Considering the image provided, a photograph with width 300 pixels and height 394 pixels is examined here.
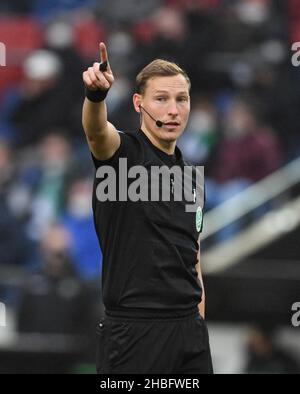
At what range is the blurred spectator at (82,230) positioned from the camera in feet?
30.6

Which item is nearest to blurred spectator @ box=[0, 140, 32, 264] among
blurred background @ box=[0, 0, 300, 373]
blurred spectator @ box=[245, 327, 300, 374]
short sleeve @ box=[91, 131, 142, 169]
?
blurred background @ box=[0, 0, 300, 373]

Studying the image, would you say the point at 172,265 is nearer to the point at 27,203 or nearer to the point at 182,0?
the point at 27,203

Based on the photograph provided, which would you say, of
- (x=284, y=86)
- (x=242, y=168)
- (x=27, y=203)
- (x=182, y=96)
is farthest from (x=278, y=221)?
(x=182, y=96)

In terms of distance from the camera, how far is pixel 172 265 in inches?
164

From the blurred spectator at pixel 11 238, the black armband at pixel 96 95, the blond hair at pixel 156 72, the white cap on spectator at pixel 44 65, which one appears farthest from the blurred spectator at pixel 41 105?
the black armband at pixel 96 95

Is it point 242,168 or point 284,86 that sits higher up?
point 284,86

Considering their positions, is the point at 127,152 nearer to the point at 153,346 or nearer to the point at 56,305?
the point at 153,346

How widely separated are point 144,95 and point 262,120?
5464 mm

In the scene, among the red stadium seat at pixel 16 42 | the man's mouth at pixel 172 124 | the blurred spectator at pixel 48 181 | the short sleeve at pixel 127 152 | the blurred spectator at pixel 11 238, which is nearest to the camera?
the short sleeve at pixel 127 152

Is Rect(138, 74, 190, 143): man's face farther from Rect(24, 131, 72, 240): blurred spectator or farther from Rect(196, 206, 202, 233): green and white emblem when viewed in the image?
Rect(24, 131, 72, 240): blurred spectator

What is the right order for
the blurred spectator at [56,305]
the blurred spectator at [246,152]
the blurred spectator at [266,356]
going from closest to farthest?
the blurred spectator at [266,356] < the blurred spectator at [56,305] < the blurred spectator at [246,152]

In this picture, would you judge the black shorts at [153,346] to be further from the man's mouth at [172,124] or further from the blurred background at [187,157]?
the blurred background at [187,157]

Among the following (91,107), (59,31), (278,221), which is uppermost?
(59,31)
